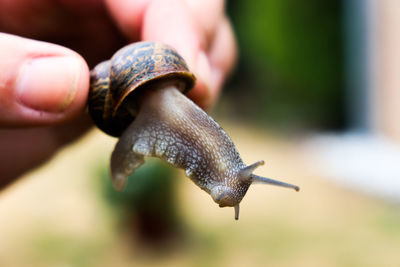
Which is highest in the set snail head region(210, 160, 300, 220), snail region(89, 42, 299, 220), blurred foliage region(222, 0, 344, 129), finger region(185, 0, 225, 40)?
finger region(185, 0, 225, 40)

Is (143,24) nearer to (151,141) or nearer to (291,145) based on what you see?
(151,141)

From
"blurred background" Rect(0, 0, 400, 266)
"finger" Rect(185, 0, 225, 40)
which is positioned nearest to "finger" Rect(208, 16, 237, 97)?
"finger" Rect(185, 0, 225, 40)

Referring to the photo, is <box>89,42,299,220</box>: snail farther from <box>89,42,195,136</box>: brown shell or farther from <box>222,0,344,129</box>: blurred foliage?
<box>222,0,344,129</box>: blurred foliage

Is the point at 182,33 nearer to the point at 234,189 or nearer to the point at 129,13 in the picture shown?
the point at 129,13

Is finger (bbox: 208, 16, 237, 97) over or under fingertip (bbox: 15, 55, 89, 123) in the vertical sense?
under

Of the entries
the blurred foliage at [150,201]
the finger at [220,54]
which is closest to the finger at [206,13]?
the finger at [220,54]

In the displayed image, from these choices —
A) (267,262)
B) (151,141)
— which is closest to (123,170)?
(151,141)

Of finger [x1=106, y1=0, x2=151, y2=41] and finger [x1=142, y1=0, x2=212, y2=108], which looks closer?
finger [x1=142, y1=0, x2=212, y2=108]
